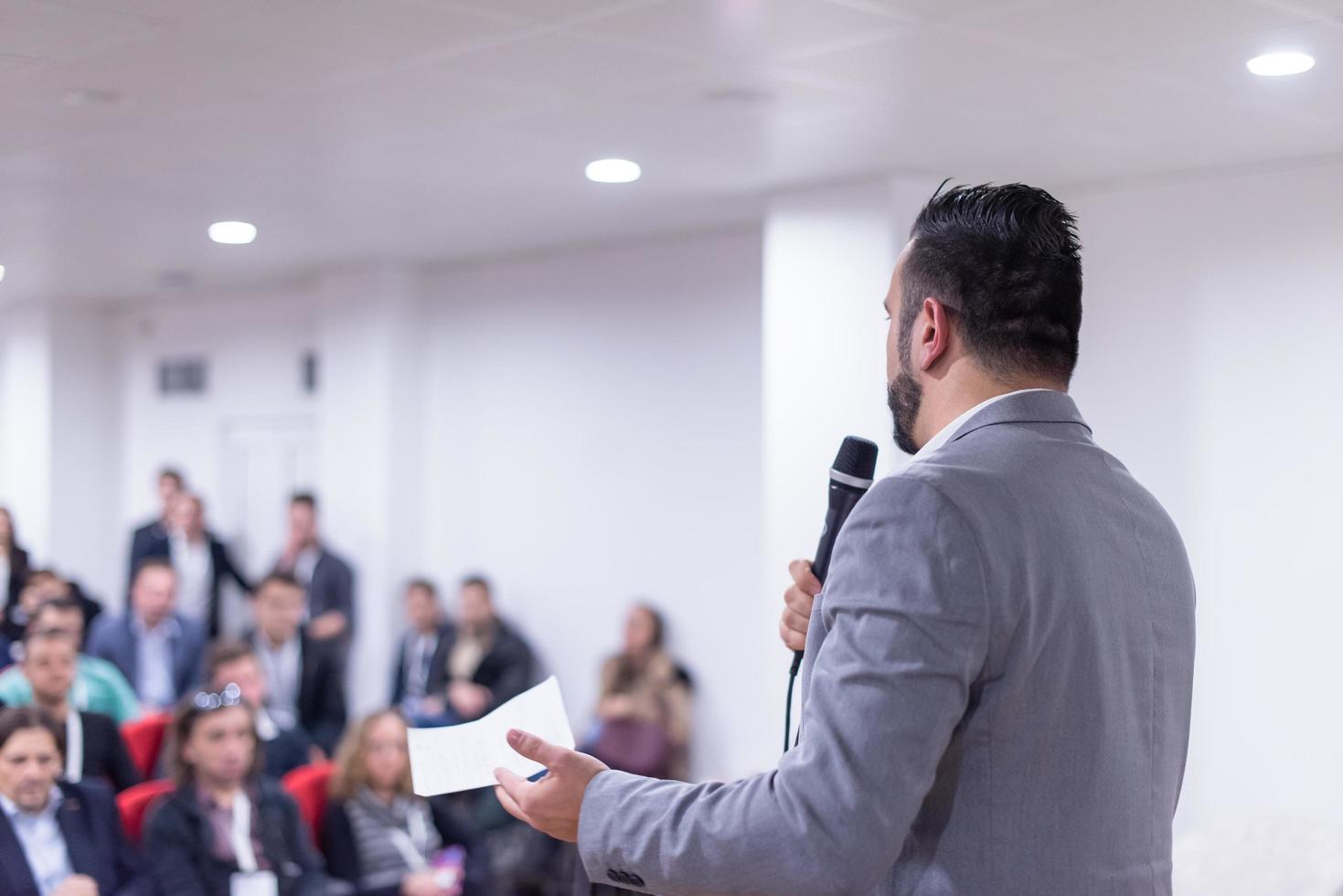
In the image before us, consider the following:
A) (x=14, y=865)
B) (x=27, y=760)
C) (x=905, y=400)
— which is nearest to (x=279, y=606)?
(x=27, y=760)

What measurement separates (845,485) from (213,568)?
27.5ft

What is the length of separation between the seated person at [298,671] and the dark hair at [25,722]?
333 centimetres

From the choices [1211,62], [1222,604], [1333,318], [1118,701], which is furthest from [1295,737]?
[1118,701]

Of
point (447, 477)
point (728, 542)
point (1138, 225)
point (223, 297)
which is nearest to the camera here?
point (1138, 225)

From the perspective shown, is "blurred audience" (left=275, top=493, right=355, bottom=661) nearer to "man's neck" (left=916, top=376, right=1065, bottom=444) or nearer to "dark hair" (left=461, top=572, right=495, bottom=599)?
"dark hair" (left=461, top=572, right=495, bottom=599)

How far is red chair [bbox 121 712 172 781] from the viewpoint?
5918mm

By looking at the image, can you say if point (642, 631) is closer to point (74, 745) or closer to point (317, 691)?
point (317, 691)

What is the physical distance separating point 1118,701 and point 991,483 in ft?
0.82

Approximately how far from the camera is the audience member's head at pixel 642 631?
7.25 meters

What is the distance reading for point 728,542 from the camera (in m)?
7.21

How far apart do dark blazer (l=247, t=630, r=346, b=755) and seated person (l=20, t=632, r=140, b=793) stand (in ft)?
8.47

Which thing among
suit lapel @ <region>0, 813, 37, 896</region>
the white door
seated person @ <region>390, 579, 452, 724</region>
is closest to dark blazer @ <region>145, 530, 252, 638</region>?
the white door

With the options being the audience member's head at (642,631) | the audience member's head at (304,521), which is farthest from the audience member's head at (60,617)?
the audience member's head at (304,521)

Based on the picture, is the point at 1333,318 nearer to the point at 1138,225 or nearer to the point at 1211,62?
the point at 1138,225
